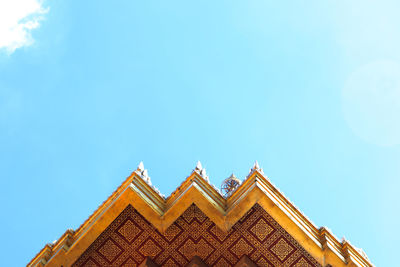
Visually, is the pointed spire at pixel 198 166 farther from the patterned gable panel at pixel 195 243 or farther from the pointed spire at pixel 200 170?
the patterned gable panel at pixel 195 243

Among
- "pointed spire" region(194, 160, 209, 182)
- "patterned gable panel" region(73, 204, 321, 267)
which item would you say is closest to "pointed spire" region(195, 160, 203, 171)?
"pointed spire" region(194, 160, 209, 182)

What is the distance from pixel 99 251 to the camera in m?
13.5

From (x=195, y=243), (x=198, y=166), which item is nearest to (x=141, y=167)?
(x=198, y=166)

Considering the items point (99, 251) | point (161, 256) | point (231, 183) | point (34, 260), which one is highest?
point (231, 183)

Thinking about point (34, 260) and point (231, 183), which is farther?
point (231, 183)

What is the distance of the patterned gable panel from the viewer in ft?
43.1

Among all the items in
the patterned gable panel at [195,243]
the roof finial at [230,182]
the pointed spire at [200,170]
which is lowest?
the patterned gable panel at [195,243]

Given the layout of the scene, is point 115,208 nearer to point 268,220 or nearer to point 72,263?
point 72,263

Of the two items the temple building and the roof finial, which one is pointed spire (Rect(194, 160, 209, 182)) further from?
the roof finial

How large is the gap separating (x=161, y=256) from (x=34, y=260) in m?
3.39

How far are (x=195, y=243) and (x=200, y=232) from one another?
31 centimetres

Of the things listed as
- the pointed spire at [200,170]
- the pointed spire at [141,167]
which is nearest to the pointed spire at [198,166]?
the pointed spire at [200,170]

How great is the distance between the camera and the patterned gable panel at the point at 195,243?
13148mm

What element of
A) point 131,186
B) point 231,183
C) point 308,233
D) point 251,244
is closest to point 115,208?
point 131,186
